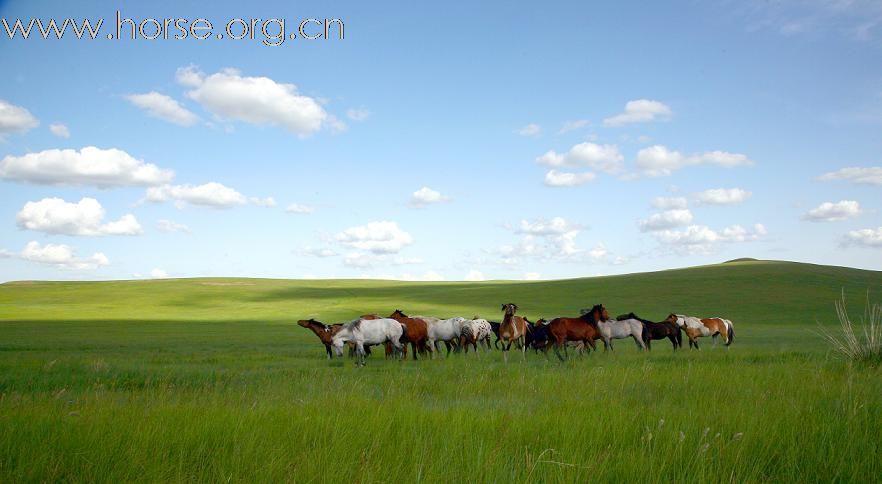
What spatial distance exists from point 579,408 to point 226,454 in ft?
12.0

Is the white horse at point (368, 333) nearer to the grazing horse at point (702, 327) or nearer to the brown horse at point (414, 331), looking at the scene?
the brown horse at point (414, 331)

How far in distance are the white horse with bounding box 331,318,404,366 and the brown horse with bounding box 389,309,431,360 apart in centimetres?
73

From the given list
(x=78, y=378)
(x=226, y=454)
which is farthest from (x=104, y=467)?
(x=78, y=378)

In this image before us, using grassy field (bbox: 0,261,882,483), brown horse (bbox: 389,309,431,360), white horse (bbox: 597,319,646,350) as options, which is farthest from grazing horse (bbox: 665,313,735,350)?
grassy field (bbox: 0,261,882,483)

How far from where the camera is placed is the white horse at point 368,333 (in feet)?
65.6

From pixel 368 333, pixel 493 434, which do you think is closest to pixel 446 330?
pixel 368 333

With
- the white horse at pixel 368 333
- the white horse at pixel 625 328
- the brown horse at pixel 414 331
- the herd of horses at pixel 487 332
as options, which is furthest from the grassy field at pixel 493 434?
the white horse at pixel 625 328

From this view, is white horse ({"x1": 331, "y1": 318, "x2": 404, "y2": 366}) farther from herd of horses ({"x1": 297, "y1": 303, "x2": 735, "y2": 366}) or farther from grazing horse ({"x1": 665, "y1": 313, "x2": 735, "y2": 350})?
grazing horse ({"x1": 665, "y1": 313, "x2": 735, "y2": 350})

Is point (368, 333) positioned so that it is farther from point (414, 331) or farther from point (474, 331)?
point (474, 331)

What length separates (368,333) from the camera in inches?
805

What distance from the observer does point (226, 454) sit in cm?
435

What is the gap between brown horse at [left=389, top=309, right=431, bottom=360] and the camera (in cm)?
2191

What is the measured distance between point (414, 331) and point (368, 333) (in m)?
2.31

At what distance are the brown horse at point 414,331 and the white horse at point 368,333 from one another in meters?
0.73
